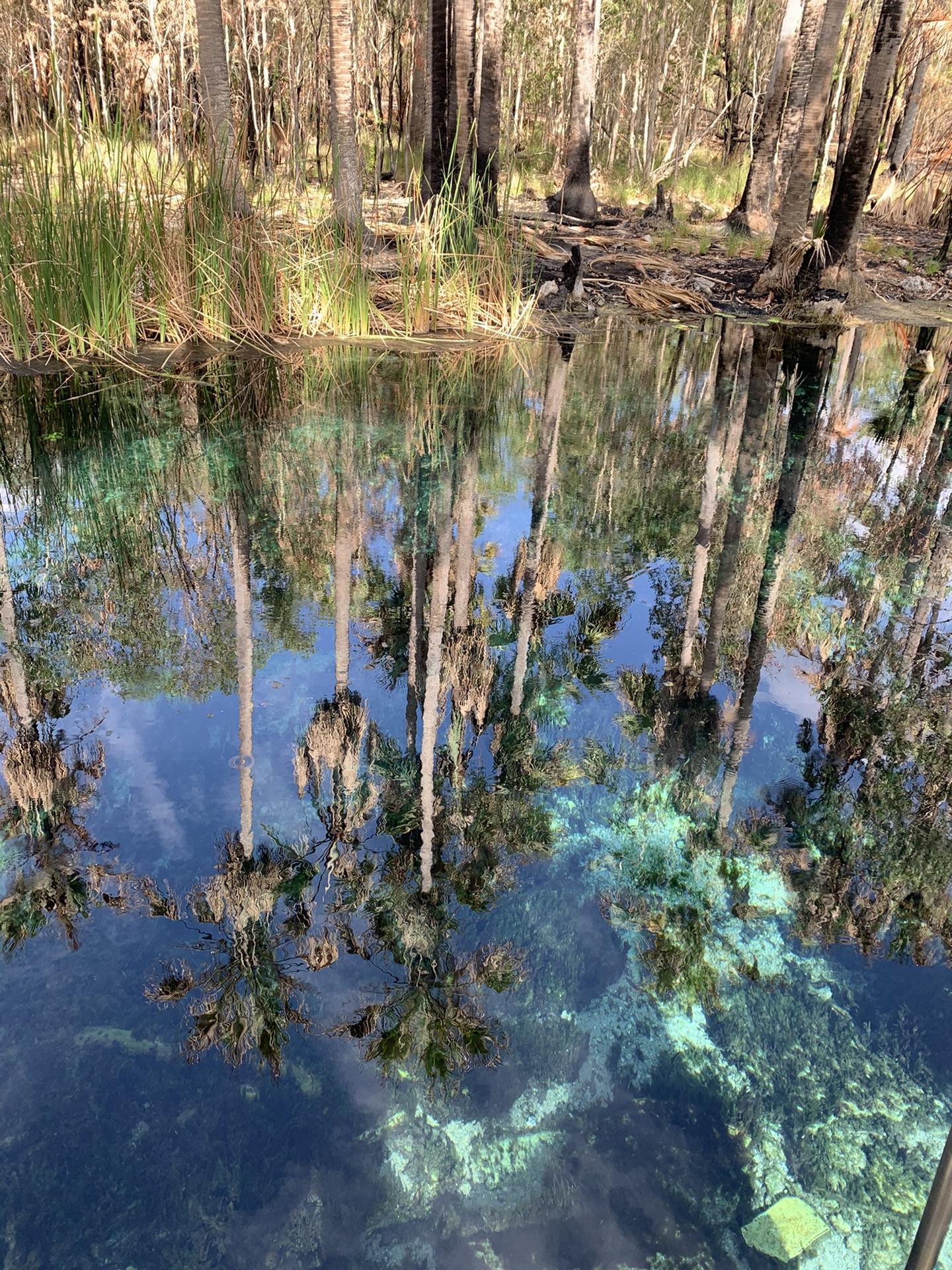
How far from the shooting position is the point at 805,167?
8742 millimetres

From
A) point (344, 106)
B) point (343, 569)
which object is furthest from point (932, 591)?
point (344, 106)

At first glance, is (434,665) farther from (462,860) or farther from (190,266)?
(190,266)

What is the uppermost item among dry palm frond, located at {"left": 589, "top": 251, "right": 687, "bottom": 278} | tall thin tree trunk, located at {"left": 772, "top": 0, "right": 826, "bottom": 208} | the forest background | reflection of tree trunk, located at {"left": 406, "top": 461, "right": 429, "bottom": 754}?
tall thin tree trunk, located at {"left": 772, "top": 0, "right": 826, "bottom": 208}

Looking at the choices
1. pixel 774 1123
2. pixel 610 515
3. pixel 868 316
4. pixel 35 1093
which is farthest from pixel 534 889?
pixel 868 316

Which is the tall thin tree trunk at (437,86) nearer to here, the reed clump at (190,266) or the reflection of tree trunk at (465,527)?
the reed clump at (190,266)

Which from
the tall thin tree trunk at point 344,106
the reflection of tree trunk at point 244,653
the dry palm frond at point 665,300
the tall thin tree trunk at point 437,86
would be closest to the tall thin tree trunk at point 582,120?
the tall thin tree trunk at point 437,86

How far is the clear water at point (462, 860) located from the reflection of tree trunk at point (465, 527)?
0.03 metres

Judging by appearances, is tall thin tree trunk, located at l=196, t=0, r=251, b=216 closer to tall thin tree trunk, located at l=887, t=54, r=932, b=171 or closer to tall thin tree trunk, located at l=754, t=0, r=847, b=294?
tall thin tree trunk, located at l=754, t=0, r=847, b=294

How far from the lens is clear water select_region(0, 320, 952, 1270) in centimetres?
162

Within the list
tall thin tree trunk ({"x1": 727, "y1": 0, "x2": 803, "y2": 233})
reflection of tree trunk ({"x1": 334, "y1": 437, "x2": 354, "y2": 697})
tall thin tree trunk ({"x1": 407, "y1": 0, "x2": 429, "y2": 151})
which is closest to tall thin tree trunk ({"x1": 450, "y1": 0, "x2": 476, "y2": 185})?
tall thin tree trunk ({"x1": 407, "y1": 0, "x2": 429, "y2": 151})

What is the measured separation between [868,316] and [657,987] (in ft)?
30.3

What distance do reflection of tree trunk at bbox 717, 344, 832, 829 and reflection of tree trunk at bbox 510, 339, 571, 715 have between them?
2.40 feet

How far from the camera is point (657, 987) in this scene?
6.67 ft

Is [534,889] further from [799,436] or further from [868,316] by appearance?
[868,316]
